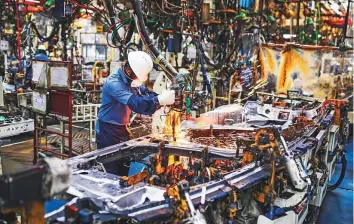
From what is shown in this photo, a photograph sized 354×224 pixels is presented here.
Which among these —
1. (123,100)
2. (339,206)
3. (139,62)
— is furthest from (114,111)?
(339,206)

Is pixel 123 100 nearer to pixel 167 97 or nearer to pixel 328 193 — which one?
pixel 167 97

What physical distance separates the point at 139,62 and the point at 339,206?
11.9 ft

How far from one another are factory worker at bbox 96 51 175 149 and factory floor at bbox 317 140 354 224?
9.17 ft

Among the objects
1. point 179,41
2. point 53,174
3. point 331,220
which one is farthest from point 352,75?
point 53,174

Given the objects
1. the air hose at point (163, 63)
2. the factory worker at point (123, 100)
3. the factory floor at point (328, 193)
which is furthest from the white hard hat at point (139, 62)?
Answer: the factory floor at point (328, 193)

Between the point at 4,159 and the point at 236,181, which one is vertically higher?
the point at 236,181

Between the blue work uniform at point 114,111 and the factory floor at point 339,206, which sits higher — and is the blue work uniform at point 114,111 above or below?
above

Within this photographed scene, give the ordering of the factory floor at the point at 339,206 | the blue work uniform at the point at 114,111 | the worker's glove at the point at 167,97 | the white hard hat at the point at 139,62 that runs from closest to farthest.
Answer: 1. the worker's glove at the point at 167,97
2. the white hard hat at the point at 139,62
3. the blue work uniform at the point at 114,111
4. the factory floor at the point at 339,206

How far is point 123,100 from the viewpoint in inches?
154

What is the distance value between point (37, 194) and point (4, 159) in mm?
5367

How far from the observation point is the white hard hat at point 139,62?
153 inches

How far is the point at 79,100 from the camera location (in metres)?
8.10

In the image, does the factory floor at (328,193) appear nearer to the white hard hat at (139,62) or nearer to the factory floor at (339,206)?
the factory floor at (339,206)

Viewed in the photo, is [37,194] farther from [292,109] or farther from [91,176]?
[292,109]
